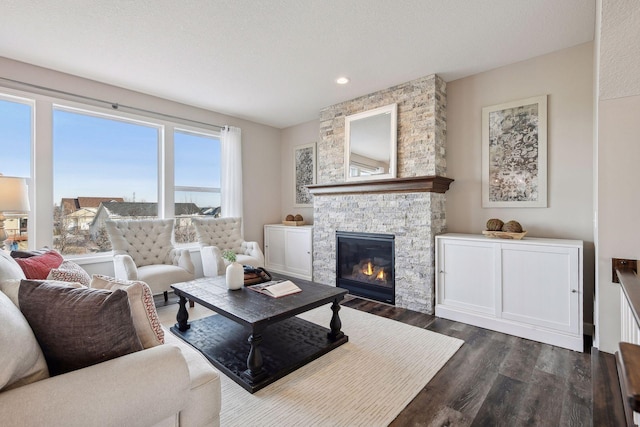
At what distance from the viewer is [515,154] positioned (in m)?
3.06

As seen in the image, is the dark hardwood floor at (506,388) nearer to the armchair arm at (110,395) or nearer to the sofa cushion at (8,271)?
the armchair arm at (110,395)

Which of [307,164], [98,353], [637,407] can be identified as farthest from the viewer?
[307,164]

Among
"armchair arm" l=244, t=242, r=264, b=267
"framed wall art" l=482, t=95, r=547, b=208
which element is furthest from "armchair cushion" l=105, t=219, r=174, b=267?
"framed wall art" l=482, t=95, r=547, b=208

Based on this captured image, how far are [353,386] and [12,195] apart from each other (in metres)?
2.94

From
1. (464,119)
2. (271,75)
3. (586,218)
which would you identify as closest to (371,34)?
(271,75)

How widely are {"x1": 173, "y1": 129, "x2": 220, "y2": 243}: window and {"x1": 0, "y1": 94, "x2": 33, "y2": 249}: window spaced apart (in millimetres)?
1532

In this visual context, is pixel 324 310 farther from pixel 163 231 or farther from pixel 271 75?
pixel 271 75

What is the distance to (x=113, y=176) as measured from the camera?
3.77 meters

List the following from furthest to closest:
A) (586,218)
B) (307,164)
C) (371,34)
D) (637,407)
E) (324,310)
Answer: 1. (307,164)
2. (324,310)
3. (586,218)
4. (371,34)
5. (637,407)

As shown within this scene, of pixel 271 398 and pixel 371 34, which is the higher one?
pixel 371 34

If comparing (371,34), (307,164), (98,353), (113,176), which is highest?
(371,34)

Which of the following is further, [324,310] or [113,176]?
[113,176]

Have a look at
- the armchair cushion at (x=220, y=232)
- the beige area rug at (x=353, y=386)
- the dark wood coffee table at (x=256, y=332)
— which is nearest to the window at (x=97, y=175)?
the armchair cushion at (x=220, y=232)

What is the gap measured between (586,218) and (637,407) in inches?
112
